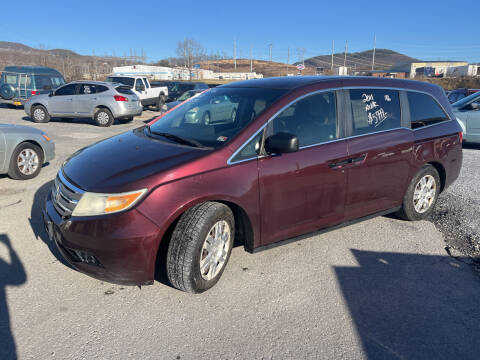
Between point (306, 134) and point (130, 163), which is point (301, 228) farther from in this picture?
point (130, 163)

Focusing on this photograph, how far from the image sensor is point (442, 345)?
248 cm

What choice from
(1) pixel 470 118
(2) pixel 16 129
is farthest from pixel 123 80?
(1) pixel 470 118

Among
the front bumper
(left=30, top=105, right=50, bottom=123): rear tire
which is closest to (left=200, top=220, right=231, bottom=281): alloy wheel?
the front bumper

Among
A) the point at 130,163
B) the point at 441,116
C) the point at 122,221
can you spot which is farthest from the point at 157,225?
the point at 441,116

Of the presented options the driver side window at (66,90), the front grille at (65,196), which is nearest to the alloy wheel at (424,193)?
the front grille at (65,196)

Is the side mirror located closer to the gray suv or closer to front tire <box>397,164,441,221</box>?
front tire <box>397,164,441,221</box>

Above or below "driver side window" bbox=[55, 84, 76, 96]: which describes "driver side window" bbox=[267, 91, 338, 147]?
below

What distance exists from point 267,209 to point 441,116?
2.99m

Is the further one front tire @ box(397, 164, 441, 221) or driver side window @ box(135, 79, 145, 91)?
driver side window @ box(135, 79, 145, 91)

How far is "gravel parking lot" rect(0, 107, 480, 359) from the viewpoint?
243cm

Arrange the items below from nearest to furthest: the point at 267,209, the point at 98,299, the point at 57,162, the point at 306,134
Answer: the point at 98,299
the point at 267,209
the point at 306,134
the point at 57,162

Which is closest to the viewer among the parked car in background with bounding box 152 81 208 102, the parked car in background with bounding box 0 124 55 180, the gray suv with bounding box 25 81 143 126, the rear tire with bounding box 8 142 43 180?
the parked car in background with bounding box 0 124 55 180

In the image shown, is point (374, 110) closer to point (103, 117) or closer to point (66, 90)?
point (103, 117)

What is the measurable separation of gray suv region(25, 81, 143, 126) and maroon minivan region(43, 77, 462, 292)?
10.2m
